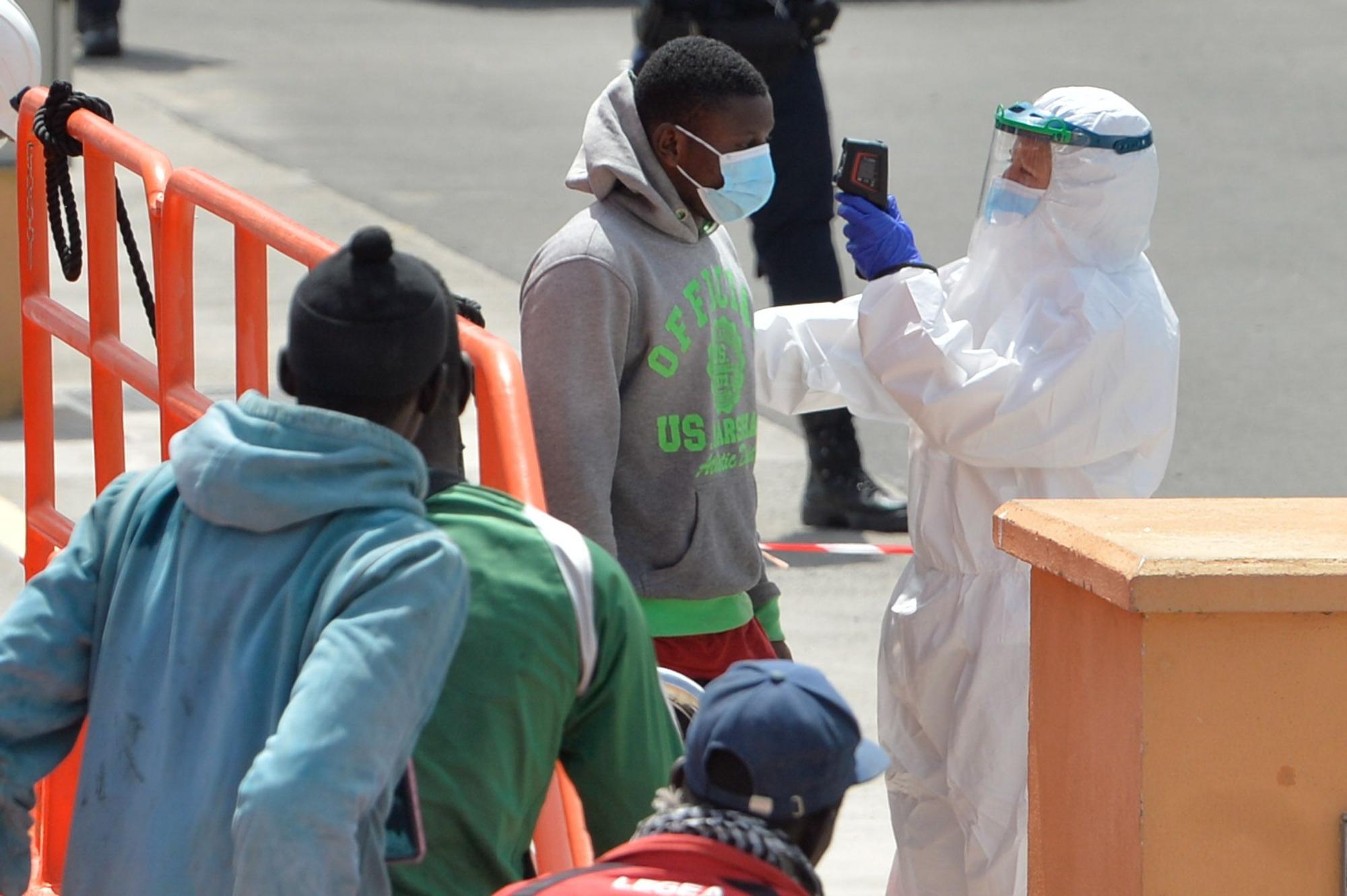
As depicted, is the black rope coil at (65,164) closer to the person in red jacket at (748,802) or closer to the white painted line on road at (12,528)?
the white painted line on road at (12,528)

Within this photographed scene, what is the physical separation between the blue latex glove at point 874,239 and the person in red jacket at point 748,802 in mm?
2009

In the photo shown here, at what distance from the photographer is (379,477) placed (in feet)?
6.84

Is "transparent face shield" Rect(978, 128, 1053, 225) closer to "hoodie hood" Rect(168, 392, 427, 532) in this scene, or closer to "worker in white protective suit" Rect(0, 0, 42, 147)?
"worker in white protective suit" Rect(0, 0, 42, 147)

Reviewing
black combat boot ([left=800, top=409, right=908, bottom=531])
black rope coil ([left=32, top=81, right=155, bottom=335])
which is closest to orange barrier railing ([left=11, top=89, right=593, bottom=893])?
black rope coil ([left=32, top=81, right=155, bottom=335])

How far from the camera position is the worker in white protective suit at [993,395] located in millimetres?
3898

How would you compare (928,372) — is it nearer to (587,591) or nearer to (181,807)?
(587,591)

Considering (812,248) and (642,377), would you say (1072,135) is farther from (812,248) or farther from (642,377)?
(812,248)

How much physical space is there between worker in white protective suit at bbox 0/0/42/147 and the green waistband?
71.7 inches

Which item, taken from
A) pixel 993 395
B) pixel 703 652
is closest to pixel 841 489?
pixel 993 395

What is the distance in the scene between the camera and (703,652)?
3.58 metres

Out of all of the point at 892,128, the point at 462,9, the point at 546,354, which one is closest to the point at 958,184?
the point at 892,128

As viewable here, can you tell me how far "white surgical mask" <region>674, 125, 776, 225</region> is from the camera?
3535 millimetres

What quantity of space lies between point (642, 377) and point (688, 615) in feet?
1.34

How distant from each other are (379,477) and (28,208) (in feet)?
7.96
